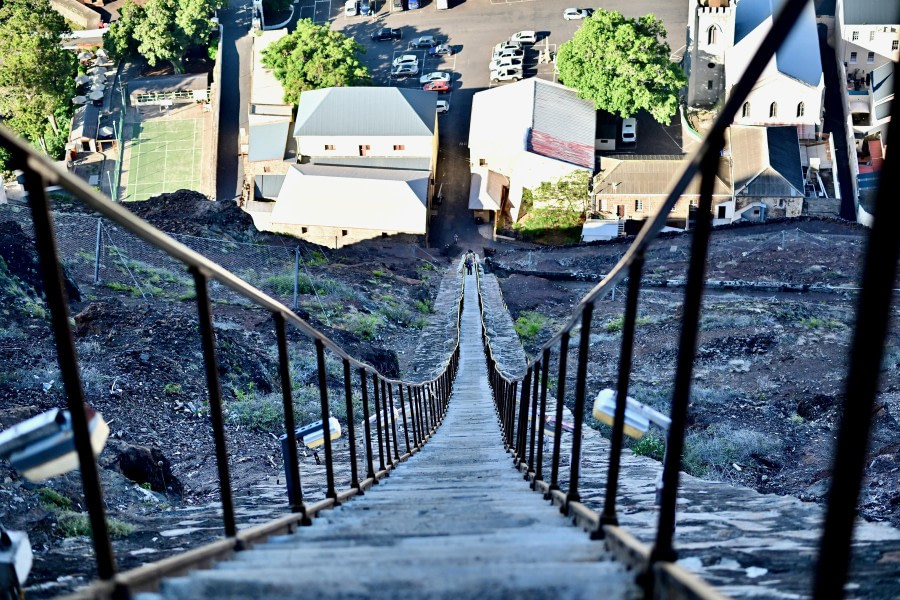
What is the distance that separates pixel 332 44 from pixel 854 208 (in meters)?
22.6

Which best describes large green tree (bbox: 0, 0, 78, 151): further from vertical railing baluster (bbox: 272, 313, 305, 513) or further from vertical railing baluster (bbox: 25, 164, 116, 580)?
vertical railing baluster (bbox: 25, 164, 116, 580)

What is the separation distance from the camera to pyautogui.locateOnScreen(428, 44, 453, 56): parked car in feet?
155

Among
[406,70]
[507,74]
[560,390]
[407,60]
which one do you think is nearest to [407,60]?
[407,60]

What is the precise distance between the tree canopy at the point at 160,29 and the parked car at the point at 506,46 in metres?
13.8

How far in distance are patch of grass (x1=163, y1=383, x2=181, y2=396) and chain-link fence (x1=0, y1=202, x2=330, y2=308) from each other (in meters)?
5.18

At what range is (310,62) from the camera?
43.0m

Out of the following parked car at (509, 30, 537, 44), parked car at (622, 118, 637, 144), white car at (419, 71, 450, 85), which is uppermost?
parked car at (509, 30, 537, 44)

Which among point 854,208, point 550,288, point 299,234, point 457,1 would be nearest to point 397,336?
point 550,288

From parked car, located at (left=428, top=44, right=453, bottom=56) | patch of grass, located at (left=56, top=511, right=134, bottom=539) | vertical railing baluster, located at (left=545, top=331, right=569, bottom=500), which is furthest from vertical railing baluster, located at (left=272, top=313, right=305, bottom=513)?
parked car, located at (left=428, top=44, right=453, bottom=56)

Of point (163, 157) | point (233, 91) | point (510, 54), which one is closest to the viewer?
point (163, 157)

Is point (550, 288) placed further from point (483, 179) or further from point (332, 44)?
point (332, 44)

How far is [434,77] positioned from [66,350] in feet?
143

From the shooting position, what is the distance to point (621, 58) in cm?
3956

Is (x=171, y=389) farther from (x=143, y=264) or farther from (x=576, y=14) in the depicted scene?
(x=576, y=14)
